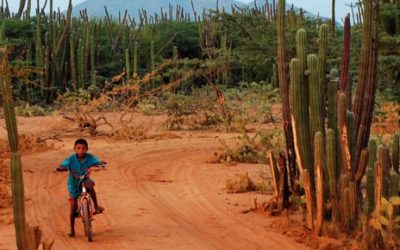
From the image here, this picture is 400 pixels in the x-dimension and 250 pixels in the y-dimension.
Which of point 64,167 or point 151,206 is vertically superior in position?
point 64,167

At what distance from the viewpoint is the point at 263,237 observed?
6457 mm

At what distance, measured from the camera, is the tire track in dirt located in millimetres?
6383

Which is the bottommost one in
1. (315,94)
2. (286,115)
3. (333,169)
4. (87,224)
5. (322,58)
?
(87,224)

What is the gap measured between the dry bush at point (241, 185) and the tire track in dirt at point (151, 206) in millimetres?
150

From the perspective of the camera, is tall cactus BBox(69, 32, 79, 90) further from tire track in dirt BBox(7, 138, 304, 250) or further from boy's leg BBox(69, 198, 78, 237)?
boy's leg BBox(69, 198, 78, 237)

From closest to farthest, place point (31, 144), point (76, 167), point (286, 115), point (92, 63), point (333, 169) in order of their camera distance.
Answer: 1. point (333, 169)
2. point (76, 167)
3. point (286, 115)
4. point (31, 144)
5. point (92, 63)

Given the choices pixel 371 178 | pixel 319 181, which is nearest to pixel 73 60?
pixel 319 181

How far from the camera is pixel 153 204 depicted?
8.01 metres

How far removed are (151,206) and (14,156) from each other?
3843 mm

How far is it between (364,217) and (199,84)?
20756mm

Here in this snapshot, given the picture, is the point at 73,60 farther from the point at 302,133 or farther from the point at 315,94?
the point at 315,94

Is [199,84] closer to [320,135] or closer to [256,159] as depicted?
[256,159]

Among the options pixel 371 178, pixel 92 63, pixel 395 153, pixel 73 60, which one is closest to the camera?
pixel 371 178

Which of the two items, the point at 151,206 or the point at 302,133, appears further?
the point at 151,206
